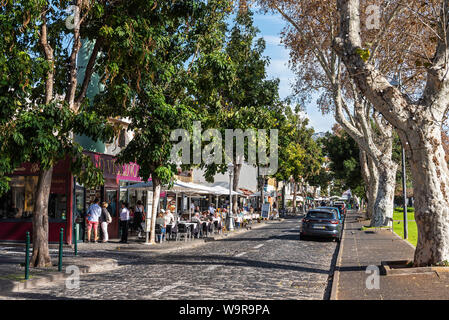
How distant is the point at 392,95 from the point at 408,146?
121 centimetres

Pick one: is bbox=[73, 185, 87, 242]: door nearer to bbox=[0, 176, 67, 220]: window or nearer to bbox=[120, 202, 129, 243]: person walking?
bbox=[0, 176, 67, 220]: window

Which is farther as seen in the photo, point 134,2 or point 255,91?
point 255,91

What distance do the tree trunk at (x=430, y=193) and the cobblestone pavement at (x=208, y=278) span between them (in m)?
2.36

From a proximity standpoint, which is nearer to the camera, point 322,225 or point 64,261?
point 64,261

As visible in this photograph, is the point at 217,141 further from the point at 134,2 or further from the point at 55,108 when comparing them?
the point at 55,108

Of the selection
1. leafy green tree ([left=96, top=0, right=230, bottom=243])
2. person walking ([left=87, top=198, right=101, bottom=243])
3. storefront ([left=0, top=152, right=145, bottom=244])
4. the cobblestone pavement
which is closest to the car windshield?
the cobblestone pavement

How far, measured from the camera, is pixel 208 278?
439 inches

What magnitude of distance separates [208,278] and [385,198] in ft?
69.7

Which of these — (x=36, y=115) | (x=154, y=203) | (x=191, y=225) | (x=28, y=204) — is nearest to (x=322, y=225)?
(x=191, y=225)

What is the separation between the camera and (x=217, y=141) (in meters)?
25.2

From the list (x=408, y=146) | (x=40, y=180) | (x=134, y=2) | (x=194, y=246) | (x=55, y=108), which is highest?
(x=134, y=2)

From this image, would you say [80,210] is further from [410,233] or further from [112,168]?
[410,233]

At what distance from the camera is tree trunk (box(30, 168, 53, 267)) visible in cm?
1261
